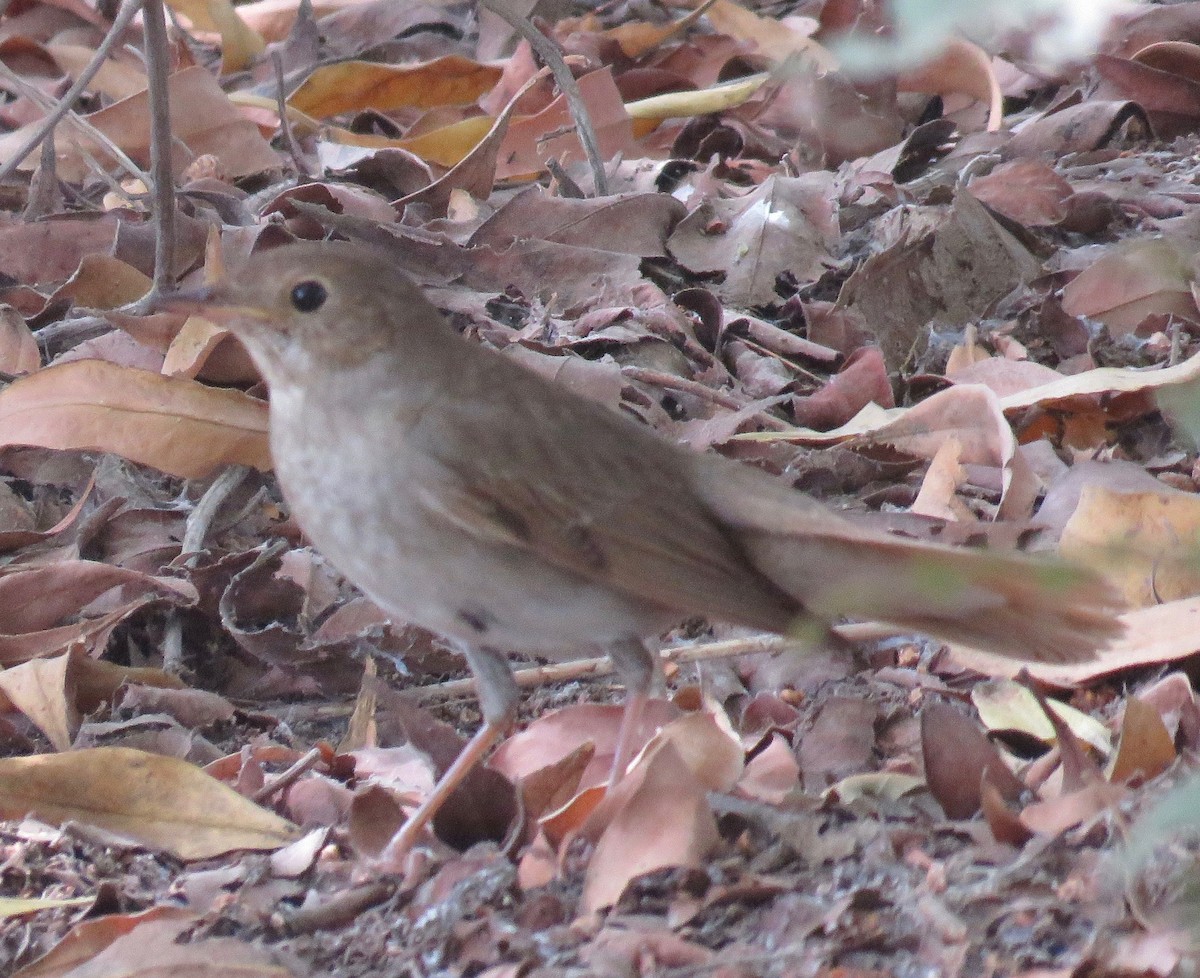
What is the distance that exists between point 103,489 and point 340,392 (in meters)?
1.59

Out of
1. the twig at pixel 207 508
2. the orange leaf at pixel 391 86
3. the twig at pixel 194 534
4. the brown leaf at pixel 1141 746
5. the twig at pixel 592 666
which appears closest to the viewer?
the brown leaf at pixel 1141 746

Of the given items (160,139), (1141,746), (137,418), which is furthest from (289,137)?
(1141,746)

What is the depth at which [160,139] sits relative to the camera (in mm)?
5059

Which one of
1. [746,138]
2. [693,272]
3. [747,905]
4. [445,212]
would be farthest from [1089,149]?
[747,905]

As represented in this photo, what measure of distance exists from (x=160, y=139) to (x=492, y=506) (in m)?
2.03

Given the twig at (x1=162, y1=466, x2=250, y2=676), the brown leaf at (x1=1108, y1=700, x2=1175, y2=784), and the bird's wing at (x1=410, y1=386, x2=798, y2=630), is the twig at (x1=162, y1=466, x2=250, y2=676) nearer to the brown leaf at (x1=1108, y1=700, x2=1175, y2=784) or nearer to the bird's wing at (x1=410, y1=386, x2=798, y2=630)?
the bird's wing at (x1=410, y1=386, x2=798, y2=630)

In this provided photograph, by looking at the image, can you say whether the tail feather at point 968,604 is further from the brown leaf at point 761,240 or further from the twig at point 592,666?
the brown leaf at point 761,240

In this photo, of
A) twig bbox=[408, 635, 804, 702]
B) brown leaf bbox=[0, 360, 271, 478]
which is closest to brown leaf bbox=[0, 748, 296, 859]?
twig bbox=[408, 635, 804, 702]

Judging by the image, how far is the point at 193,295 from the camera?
3.77 metres

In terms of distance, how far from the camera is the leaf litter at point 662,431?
10.7 ft

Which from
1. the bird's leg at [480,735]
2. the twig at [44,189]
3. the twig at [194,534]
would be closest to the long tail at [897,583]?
the bird's leg at [480,735]

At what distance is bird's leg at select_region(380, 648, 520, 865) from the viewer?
3568 mm

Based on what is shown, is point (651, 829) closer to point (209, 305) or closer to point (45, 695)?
point (209, 305)

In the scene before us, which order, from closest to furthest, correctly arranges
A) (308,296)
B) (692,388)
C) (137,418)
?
(308,296)
(137,418)
(692,388)
